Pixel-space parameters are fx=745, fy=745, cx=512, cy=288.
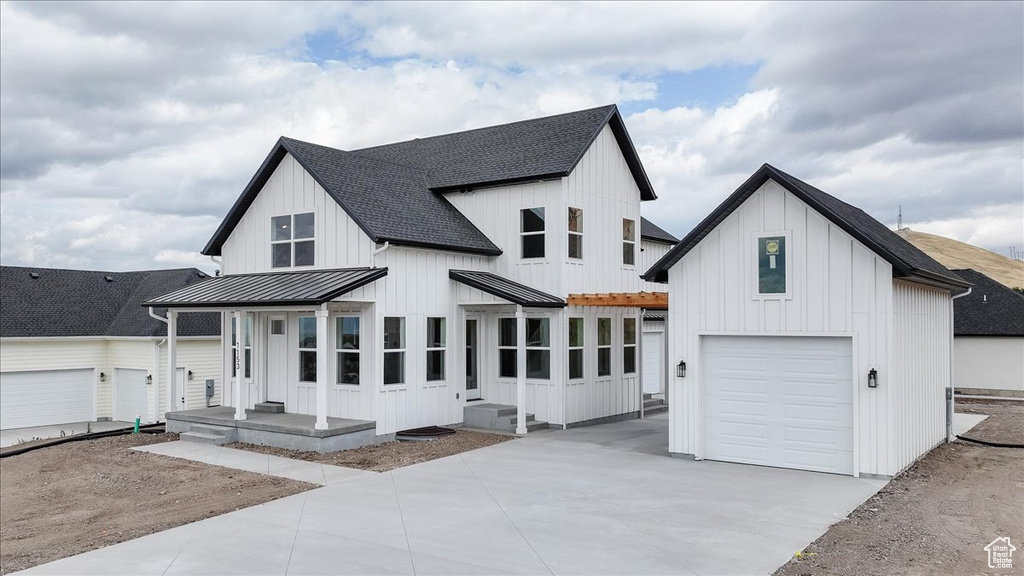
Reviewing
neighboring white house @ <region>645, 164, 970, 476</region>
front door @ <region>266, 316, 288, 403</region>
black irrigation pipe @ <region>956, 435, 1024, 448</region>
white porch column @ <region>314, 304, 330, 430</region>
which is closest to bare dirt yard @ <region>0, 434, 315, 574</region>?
white porch column @ <region>314, 304, 330, 430</region>

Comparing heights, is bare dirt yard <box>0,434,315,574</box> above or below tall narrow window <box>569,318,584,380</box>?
below

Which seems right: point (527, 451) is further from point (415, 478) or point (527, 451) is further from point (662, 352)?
point (662, 352)

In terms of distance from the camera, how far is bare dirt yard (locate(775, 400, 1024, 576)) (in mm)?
7570

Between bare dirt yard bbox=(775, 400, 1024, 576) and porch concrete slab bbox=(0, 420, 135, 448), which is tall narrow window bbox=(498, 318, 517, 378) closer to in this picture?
bare dirt yard bbox=(775, 400, 1024, 576)

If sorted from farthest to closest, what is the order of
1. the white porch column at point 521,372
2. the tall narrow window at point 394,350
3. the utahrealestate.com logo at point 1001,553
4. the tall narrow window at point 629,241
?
the tall narrow window at point 629,241
the white porch column at point 521,372
the tall narrow window at point 394,350
the utahrealestate.com logo at point 1001,553

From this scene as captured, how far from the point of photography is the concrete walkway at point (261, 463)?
39.6 ft

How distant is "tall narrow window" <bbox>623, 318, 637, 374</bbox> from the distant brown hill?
8289 centimetres

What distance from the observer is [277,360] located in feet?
56.1

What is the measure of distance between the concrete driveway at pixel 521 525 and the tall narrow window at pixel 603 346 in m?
5.43

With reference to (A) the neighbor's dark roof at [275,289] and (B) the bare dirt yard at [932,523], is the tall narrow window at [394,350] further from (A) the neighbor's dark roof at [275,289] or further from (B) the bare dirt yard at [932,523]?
(B) the bare dirt yard at [932,523]

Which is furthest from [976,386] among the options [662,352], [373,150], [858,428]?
[373,150]

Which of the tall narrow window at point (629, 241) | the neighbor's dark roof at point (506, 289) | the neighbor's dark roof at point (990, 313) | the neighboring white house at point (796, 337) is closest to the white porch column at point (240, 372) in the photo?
the neighbor's dark roof at point (506, 289)

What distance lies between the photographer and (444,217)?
18016mm

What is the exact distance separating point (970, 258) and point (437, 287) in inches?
4100
